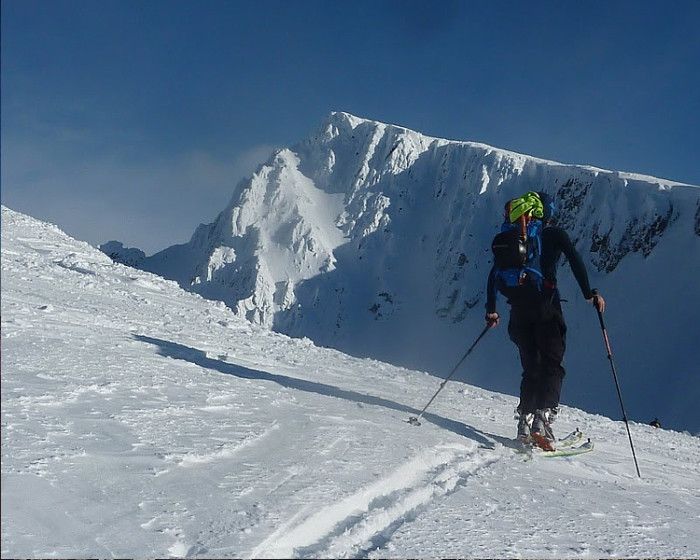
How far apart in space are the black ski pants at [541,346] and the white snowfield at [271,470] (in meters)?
0.64

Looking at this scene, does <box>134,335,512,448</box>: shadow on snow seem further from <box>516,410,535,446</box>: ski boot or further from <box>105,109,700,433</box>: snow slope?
<box>105,109,700,433</box>: snow slope

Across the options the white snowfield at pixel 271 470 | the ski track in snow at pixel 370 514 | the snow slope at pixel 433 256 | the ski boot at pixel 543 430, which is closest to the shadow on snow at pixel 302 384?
the white snowfield at pixel 271 470

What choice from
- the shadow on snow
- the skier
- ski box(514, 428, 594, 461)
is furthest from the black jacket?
ski box(514, 428, 594, 461)

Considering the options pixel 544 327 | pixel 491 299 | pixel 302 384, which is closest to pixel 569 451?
pixel 544 327

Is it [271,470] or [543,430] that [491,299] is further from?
[271,470]

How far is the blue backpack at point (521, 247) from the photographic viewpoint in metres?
6.18

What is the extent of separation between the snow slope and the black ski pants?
40816 mm

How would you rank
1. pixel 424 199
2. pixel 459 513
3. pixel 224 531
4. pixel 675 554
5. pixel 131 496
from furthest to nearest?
pixel 424 199, pixel 459 513, pixel 675 554, pixel 131 496, pixel 224 531

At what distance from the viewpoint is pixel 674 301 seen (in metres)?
52.1

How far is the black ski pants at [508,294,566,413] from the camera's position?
6.18 meters

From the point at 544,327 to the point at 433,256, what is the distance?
9307 cm

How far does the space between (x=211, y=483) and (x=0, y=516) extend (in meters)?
1.77

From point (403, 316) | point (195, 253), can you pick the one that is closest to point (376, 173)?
point (403, 316)

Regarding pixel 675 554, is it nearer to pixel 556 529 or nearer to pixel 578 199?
pixel 556 529
